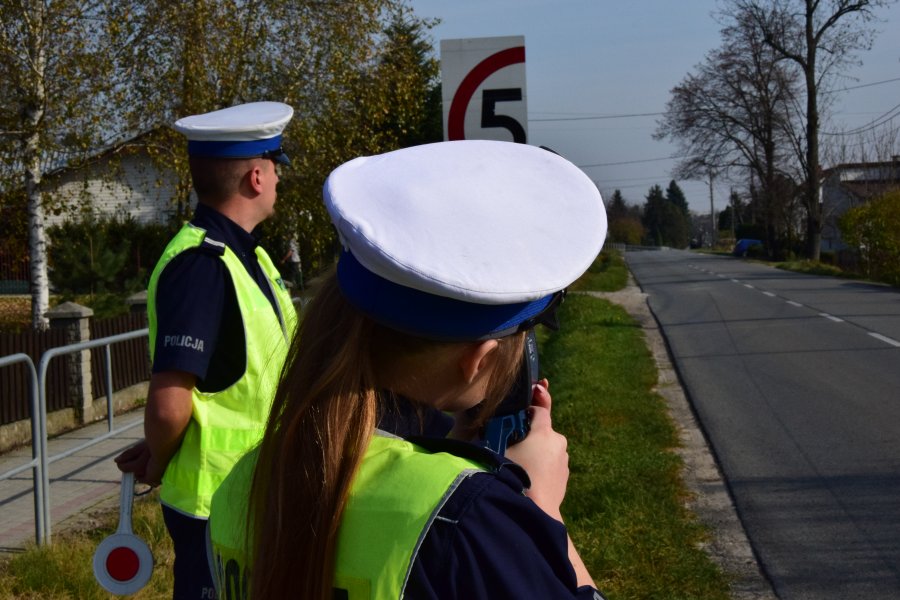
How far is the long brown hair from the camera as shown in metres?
1.22

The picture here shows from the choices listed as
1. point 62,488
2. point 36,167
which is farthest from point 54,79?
point 62,488

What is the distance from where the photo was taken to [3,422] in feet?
27.7

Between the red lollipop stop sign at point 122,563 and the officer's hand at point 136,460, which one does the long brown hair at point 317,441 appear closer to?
the red lollipop stop sign at point 122,563

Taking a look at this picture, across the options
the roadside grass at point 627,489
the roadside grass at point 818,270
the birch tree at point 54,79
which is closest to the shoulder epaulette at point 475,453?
the roadside grass at point 627,489

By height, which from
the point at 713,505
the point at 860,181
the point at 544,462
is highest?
the point at 860,181

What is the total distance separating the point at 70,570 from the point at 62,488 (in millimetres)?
2469

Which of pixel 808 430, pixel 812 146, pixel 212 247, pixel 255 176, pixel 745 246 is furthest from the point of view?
pixel 745 246

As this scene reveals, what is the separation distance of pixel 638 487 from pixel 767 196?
55.3 m

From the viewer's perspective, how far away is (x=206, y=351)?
8.03ft

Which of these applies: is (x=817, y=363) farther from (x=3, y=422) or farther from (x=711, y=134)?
(x=711, y=134)

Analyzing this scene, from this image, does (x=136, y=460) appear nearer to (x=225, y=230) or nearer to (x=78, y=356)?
(x=225, y=230)

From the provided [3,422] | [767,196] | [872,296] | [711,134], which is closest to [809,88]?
[711,134]

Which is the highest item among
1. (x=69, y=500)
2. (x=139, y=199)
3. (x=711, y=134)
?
(x=711, y=134)

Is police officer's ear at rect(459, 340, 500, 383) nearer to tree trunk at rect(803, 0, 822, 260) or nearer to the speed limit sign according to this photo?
the speed limit sign
